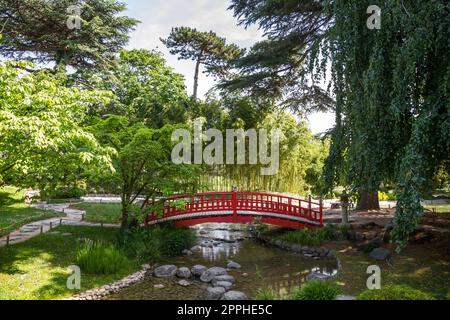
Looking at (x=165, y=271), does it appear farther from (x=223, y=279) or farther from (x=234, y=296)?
(x=234, y=296)

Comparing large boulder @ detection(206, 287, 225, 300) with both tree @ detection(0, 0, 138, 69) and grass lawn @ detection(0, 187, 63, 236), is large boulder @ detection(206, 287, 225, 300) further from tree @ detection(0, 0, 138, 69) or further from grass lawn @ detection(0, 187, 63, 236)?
tree @ detection(0, 0, 138, 69)

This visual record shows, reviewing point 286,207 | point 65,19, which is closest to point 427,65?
point 286,207

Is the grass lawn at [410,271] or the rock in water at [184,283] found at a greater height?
the grass lawn at [410,271]

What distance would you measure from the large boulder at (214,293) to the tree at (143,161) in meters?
3.25

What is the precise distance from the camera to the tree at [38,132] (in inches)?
220

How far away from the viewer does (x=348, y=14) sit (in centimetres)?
675

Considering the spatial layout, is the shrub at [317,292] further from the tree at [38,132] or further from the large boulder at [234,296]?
the tree at [38,132]

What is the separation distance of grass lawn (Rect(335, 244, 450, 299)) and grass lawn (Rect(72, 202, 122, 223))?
8952mm

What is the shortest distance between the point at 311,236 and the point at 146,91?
12102mm

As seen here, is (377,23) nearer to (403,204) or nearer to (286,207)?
(403,204)

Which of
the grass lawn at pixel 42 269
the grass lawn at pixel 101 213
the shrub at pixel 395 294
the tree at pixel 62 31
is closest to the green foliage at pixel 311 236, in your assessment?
the grass lawn at pixel 42 269

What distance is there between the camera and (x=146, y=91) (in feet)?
60.8

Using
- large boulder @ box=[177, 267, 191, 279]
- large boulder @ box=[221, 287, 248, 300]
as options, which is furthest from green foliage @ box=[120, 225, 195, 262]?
large boulder @ box=[221, 287, 248, 300]

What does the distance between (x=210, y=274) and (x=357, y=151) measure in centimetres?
486
